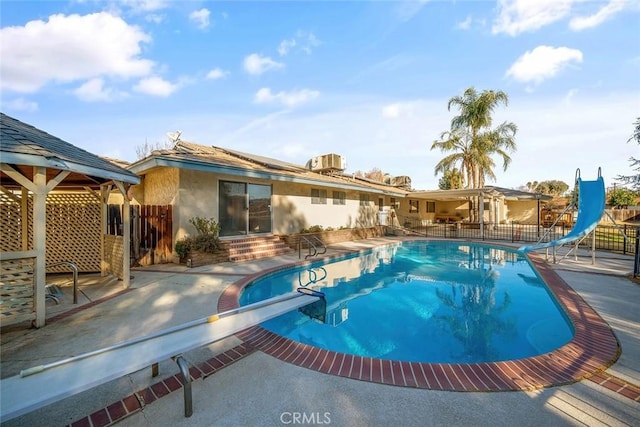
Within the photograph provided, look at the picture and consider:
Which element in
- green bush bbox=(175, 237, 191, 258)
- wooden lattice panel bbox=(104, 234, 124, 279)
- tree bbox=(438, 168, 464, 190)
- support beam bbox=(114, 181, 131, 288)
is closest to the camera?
support beam bbox=(114, 181, 131, 288)

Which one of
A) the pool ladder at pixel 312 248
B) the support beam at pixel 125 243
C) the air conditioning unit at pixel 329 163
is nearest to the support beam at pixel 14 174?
the support beam at pixel 125 243

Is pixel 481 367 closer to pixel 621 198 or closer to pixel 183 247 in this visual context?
pixel 183 247

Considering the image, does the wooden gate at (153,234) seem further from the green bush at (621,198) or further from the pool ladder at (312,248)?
the green bush at (621,198)

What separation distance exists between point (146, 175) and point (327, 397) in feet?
39.9

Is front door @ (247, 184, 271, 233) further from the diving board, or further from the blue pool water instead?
the diving board

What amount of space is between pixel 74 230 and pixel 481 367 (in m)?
10.4

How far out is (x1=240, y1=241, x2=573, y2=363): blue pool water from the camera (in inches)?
174

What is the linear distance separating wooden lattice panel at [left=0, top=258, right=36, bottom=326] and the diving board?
2.39 meters

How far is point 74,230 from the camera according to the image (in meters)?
7.95

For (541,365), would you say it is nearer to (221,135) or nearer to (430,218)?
(430,218)

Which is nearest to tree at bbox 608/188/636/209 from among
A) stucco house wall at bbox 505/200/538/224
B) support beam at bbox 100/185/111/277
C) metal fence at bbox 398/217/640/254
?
stucco house wall at bbox 505/200/538/224

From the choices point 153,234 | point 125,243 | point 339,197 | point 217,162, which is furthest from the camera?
point 339,197

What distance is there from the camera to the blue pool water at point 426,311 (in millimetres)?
4414

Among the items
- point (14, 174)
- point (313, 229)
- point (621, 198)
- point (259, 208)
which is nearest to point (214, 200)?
point (259, 208)
